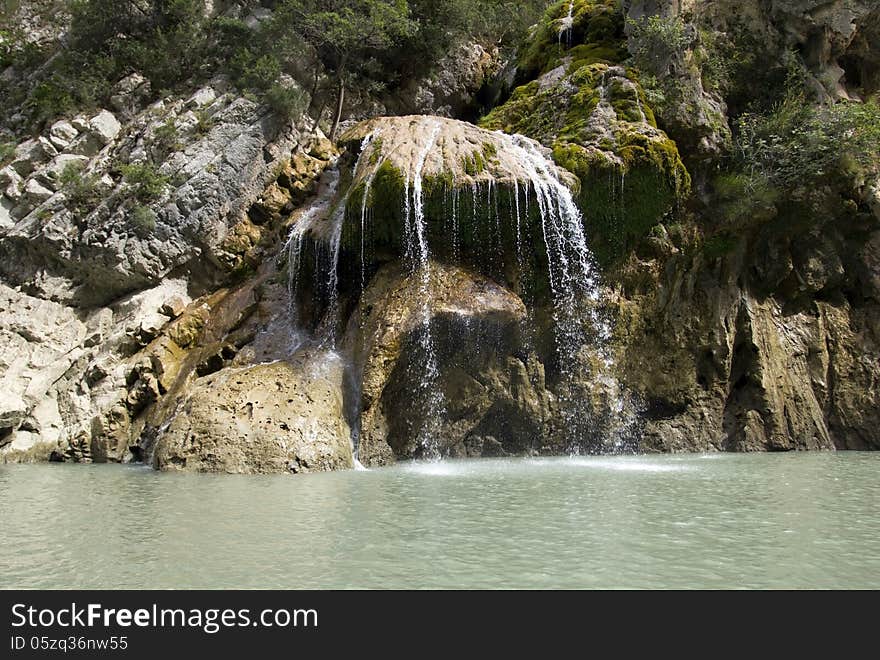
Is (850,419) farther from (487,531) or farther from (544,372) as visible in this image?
(487,531)

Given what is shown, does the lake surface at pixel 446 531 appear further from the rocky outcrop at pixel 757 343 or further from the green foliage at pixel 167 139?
the green foliage at pixel 167 139

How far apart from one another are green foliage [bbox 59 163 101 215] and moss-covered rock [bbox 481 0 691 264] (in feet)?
32.2

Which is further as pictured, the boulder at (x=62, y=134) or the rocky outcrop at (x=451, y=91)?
the rocky outcrop at (x=451, y=91)

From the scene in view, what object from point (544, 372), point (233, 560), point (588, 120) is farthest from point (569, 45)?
point (233, 560)

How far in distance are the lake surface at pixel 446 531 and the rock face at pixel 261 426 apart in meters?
0.74

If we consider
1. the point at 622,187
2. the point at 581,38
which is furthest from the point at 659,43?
the point at 622,187

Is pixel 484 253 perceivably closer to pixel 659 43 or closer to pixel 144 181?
pixel 659 43

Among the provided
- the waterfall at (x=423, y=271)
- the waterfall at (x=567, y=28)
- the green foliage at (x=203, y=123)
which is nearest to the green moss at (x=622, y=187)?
the waterfall at (x=423, y=271)

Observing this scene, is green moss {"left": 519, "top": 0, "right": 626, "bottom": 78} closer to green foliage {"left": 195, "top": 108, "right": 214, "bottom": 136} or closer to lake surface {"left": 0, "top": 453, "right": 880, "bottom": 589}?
green foliage {"left": 195, "top": 108, "right": 214, "bottom": 136}

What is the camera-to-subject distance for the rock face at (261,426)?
9547 millimetres

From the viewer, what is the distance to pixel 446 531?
5332 mm

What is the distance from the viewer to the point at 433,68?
68.9 ft

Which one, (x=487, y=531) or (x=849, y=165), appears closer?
(x=487, y=531)

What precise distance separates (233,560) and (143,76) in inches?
762
